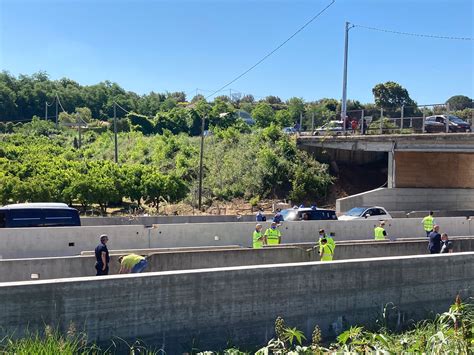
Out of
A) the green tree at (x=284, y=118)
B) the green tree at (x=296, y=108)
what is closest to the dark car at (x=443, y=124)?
the green tree at (x=284, y=118)

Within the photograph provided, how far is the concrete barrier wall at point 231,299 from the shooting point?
28.4ft

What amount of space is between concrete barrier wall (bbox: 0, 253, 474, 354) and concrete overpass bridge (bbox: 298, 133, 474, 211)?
24.0m

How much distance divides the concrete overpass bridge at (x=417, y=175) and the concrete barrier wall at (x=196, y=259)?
59.5ft

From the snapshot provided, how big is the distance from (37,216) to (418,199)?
2841 cm

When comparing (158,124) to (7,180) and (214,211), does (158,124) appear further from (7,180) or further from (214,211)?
(7,180)

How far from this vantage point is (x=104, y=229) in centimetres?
1772

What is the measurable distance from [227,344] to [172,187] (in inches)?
1101

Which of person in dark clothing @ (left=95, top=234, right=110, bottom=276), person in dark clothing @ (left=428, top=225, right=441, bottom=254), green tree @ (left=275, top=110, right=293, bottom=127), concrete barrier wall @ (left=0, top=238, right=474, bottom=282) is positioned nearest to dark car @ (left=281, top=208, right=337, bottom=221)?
concrete barrier wall @ (left=0, top=238, right=474, bottom=282)

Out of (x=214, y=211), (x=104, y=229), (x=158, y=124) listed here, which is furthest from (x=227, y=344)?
(x=158, y=124)

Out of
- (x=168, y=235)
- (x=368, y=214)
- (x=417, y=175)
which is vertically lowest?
(x=168, y=235)

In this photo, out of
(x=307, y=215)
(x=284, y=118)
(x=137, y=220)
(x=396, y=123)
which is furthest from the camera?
(x=284, y=118)

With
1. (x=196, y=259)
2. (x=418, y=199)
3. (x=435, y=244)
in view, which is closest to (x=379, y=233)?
(x=435, y=244)

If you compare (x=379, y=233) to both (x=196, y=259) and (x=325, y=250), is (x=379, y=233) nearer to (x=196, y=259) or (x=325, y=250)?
(x=325, y=250)

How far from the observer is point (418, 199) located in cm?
3912
